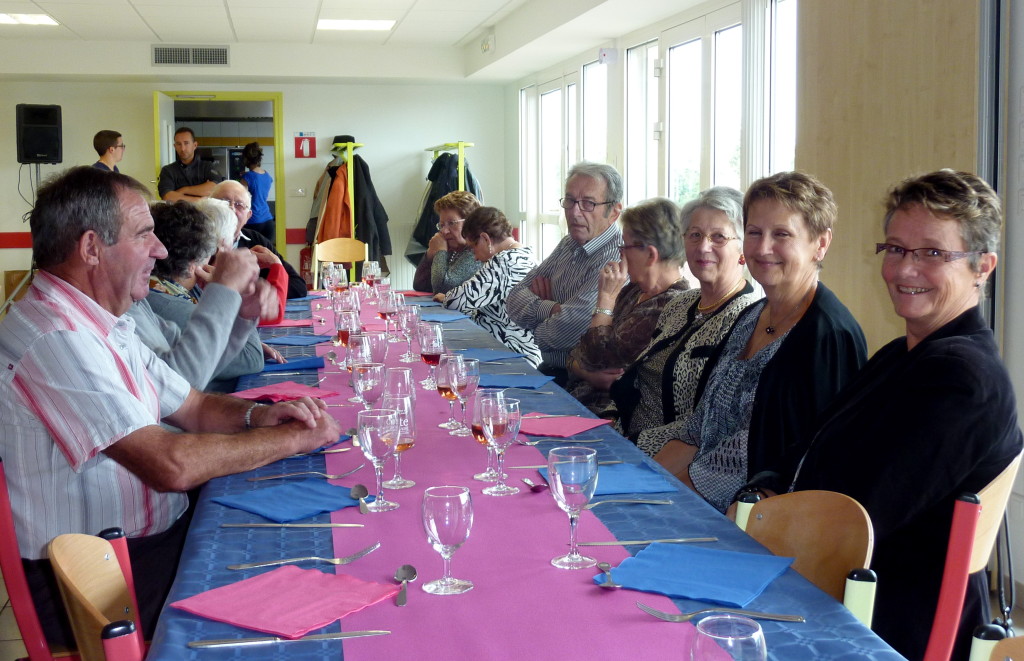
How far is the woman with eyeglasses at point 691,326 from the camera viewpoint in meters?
2.87

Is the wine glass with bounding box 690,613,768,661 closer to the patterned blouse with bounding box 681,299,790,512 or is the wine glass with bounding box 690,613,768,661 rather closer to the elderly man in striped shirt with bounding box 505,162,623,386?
the patterned blouse with bounding box 681,299,790,512

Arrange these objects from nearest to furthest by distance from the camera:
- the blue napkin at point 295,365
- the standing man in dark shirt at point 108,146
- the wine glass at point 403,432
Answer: the wine glass at point 403,432
the blue napkin at point 295,365
the standing man in dark shirt at point 108,146

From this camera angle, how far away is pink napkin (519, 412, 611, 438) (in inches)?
86.7

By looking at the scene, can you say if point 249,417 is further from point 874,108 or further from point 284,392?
point 874,108

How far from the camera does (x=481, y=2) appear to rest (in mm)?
7555

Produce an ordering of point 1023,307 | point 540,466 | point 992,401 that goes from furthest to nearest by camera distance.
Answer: point 1023,307 < point 540,466 < point 992,401

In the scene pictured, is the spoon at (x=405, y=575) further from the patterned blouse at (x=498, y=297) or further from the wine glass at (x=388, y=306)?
the patterned blouse at (x=498, y=297)

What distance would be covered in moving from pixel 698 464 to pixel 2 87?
9.83 meters

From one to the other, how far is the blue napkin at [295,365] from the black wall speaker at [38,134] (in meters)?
7.55

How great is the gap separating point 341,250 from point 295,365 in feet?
19.7

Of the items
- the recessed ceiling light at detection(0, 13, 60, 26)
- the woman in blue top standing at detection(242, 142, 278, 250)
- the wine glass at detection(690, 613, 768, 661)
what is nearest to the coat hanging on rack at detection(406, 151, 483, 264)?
the woman in blue top standing at detection(242, 142, 278, 250)

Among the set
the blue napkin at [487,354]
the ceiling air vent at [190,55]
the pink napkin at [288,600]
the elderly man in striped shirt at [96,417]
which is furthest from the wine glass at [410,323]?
the ceiling air vent at [190,55]

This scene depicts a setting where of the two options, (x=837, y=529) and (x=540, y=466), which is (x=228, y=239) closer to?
(x=540, y=466)

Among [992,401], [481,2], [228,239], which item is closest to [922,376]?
[992,401]
